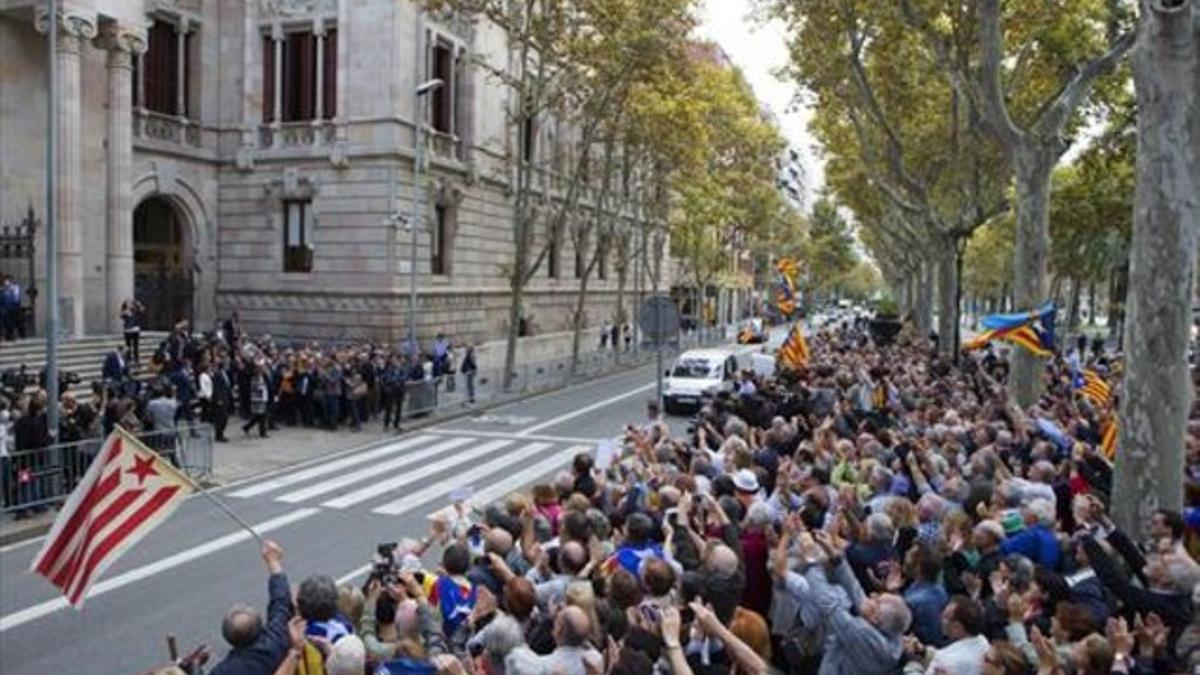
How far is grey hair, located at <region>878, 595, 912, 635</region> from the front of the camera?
18.6ft

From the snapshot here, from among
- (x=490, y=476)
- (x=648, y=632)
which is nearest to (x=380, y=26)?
(x=490, y=476)

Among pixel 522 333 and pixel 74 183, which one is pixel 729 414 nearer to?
pixel 74 183

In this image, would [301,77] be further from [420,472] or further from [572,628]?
[572,628]

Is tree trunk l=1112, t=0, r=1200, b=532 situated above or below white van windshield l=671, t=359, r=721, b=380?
above

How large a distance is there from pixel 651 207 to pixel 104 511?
40.7 meters

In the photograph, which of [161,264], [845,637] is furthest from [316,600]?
[161,264]

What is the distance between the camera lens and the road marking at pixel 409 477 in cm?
1577

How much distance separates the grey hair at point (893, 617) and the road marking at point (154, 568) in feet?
23.8

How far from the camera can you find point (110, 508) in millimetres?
6707

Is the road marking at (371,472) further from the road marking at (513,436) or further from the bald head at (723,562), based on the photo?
the bald head at (723,562)

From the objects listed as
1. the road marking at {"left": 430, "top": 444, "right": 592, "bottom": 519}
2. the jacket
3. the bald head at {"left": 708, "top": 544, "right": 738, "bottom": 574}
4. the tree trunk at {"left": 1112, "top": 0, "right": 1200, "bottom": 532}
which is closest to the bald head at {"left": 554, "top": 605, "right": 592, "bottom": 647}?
the bald head at {"left": 708, "top": 544, "right": 738, "bottom": 574}

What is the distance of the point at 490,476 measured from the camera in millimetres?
18219

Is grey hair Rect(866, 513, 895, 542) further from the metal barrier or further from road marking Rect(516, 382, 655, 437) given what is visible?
road marking Rect(516, 382, 655, 437)

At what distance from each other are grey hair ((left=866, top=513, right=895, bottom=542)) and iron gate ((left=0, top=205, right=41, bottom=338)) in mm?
22602
